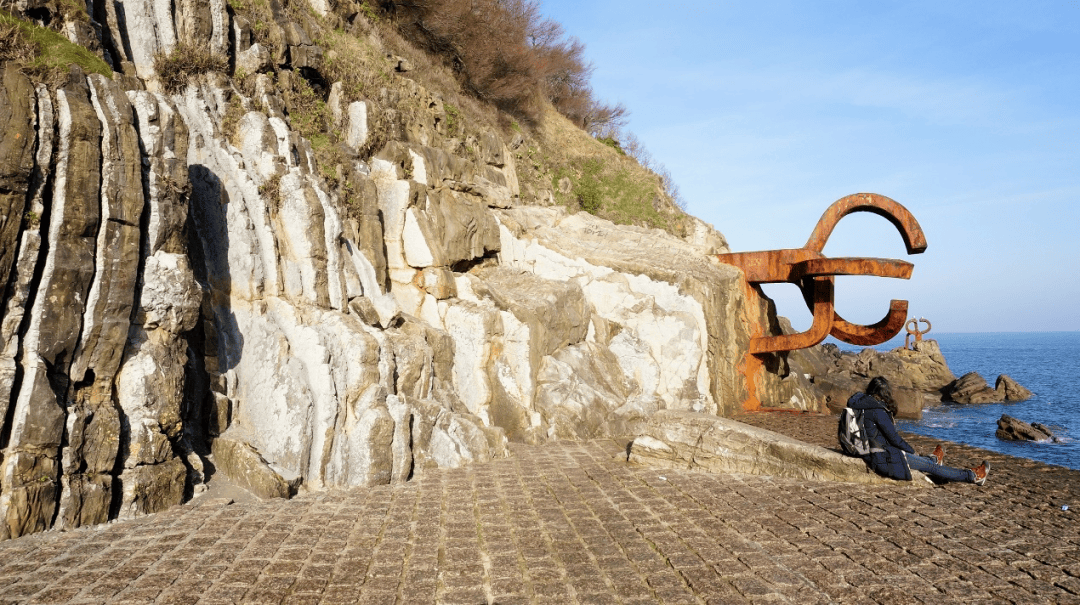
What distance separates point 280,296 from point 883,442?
784 centimetres

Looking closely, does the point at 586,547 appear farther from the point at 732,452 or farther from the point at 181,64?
the point at 181,64

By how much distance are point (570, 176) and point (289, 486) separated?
1935 cm

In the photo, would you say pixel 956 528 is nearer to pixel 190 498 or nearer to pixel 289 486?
pixel 289 486

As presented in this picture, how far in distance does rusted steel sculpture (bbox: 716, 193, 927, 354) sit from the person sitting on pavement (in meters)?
6.01

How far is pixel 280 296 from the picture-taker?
971 centimetres

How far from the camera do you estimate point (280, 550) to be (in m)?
5.92

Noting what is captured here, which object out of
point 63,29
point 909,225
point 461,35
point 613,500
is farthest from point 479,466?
point 461,35

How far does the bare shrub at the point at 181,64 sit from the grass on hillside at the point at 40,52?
284cm

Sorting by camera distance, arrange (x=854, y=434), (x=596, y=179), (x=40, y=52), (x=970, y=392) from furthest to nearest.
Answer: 1. (x=970, y=392)
2. (x=596, y=179)
3. (x=854, y=434)
4. (x=40, y=52)

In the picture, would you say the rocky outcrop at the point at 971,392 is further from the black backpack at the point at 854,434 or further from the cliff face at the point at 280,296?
the black backpack at the point at 854,434

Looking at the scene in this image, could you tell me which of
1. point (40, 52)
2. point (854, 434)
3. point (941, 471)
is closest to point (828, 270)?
point (854, 434)

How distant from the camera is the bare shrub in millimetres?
11164

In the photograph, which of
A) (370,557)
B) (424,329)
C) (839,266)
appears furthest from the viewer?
(839,266)

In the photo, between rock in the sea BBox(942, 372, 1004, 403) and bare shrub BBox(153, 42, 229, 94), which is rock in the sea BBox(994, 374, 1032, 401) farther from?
bare shrub BBox(153, 42, 229, 94)
